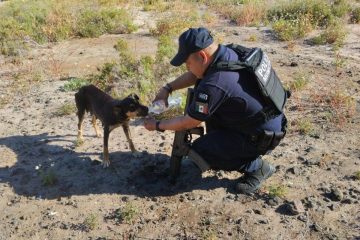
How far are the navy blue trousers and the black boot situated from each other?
0.50ft

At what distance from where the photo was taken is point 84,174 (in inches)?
218

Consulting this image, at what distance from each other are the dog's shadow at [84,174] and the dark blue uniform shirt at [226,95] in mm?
1065

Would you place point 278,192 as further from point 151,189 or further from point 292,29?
point 292,29

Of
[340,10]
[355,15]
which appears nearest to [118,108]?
[340,10]

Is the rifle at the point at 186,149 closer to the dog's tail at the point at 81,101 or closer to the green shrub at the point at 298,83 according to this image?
the dog's tail at the point at 81,101

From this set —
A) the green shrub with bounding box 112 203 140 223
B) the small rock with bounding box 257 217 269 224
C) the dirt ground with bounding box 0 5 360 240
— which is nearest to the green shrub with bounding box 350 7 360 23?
the dirt ground with bounding box 0 5 360 240

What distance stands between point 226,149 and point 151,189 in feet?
3.34

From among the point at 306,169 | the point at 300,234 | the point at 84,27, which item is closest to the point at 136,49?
the point at 84,27

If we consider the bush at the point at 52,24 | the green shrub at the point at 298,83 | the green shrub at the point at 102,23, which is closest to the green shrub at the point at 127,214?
the green shrub at the point at 298,83

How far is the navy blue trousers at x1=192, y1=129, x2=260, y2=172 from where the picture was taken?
15.6 feet

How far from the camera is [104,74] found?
8055 mm

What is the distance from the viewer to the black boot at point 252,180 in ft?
16.2

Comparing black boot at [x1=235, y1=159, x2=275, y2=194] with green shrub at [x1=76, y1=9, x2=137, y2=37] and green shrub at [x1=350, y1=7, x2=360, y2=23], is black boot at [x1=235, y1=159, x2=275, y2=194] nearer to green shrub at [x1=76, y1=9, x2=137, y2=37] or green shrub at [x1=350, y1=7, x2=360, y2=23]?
green shrub at [x1=76, y1=9, x2=137, y2=37]

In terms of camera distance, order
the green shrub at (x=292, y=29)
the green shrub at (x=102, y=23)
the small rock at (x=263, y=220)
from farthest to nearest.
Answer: the green shrub at (x=102, y=23) → the green shrub at (x=292, y=29) → the small rock at (x=263, y=220)
